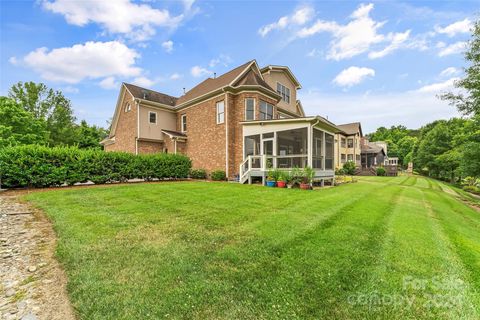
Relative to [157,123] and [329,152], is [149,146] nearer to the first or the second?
[157,123]

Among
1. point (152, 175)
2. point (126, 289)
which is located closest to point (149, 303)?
point (126, 289)

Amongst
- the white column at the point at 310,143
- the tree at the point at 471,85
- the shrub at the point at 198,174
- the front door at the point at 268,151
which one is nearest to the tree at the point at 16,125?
the shrub at the point at 198,174

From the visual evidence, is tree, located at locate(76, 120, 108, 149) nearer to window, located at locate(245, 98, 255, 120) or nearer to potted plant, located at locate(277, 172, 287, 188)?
window, located at locate(245, 98, 255, 120)

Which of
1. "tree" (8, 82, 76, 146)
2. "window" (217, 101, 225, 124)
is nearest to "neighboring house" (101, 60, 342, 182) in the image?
"window" (217, 101, 225, 124)

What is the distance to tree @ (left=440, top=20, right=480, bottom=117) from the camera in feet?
41.8

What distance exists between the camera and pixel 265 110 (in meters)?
15.5

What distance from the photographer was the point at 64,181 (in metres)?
10.4

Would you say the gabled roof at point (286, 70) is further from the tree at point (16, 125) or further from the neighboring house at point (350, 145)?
the tree at point (16, 125)

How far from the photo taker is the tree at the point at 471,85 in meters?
12.8

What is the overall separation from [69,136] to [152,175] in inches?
1067

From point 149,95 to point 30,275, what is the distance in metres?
18.6

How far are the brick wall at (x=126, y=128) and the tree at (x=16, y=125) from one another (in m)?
8.78

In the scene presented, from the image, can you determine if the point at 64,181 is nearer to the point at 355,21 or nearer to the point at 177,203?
the point at 177,203

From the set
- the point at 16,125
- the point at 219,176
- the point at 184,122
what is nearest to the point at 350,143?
the point at 184,122
